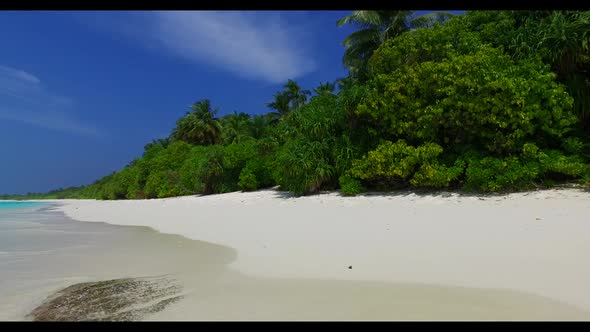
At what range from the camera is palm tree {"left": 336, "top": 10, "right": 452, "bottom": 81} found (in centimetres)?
2103

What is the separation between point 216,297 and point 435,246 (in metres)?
3.25

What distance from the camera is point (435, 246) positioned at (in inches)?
191

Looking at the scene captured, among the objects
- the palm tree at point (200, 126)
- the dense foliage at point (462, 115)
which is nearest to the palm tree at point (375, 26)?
the dense foliage at point (462, 115)

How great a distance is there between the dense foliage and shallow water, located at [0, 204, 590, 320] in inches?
274

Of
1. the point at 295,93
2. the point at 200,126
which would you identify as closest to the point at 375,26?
the point at 295,93

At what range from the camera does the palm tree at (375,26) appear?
69.0ft

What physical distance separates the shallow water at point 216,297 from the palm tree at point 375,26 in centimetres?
1881

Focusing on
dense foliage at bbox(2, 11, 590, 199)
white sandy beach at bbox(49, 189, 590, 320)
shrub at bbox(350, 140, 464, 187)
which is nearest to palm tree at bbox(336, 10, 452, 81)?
dense foliage at bbox(2, 11, 590, 199)

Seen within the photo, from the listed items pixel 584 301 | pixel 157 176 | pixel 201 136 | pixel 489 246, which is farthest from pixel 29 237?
pixel 201 136

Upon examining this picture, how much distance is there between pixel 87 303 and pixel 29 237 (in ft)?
22.2

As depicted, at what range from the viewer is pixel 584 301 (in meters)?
2.74

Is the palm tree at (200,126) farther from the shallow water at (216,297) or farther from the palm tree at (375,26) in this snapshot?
the shallow water at (216,297)
